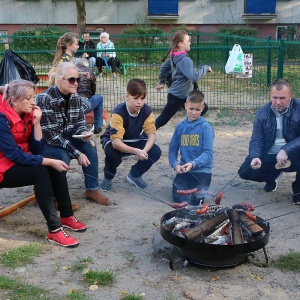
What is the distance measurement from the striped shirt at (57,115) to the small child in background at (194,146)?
1.04 metres

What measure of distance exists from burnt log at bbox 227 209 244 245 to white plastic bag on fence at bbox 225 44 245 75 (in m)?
7.38

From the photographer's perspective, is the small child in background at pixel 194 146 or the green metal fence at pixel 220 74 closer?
the small child in background at pixel 194 146

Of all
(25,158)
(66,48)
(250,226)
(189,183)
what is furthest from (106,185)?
(66,48)

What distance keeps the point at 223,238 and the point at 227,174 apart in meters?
2.58

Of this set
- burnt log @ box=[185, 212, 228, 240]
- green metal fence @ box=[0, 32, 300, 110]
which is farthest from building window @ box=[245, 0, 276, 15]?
burnt log @ box=[185, 212, 228, 240]

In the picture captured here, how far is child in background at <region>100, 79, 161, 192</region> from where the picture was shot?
231 inches

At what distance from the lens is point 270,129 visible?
586cm

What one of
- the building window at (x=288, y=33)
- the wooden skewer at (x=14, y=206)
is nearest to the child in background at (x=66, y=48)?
the wooden skewer at (x=14, y=206)

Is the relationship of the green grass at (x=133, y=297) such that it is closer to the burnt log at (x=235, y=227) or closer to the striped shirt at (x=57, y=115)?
the burnt log at (x=235, y=227)

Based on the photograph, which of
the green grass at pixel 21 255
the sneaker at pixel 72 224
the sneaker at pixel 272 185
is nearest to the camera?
the green grass at pixel 21 255

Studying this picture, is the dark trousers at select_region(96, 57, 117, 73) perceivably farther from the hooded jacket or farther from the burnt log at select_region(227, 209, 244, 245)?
the burnt log at select_region(227, 209, 244, 245)

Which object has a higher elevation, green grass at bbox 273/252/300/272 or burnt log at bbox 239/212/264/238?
burnt log at bbox 239/212/264/238

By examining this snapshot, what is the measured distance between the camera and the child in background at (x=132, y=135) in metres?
5.86

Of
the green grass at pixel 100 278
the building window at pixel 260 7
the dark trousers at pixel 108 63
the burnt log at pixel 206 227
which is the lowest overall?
the green grass at pixel 100 278
